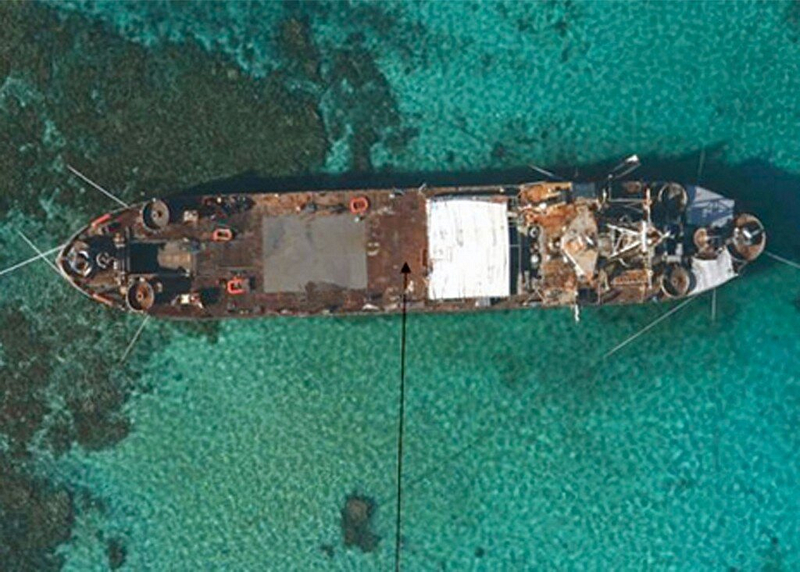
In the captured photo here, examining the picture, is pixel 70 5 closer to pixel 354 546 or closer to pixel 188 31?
pixel 188 31

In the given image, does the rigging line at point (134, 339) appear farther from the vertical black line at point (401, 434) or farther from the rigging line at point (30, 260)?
the vertical black line at point (401, 434)

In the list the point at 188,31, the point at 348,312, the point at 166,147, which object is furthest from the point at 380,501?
the point at 188,31

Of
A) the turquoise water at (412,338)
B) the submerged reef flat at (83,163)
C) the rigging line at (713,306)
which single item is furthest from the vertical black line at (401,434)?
the rigging line at (713,306)

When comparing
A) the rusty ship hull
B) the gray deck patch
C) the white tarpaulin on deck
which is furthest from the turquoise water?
the white tarpaulin on deck

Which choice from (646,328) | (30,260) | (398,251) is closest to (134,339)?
(30,260)

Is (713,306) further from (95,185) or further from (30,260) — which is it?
(30,260)

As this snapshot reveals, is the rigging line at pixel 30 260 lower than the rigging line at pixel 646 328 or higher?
higher
